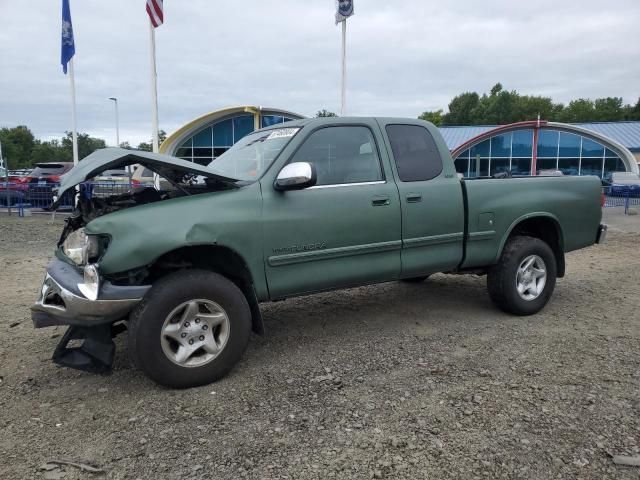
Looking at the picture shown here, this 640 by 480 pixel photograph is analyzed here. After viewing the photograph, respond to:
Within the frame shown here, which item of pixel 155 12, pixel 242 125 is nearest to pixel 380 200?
pixel 155 12

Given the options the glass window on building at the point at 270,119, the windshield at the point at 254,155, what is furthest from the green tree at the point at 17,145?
the windshield at the point at 254,155

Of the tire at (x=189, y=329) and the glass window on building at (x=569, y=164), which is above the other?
the glass window on building at (x=569, y=164)

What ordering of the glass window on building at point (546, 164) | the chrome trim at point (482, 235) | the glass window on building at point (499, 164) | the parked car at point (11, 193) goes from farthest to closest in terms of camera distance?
the glass window on building at point (499, 164) < the glass window on building at point (546, 164) < the parked car at point (11, 193) < the chrome trim at point (482, 235)

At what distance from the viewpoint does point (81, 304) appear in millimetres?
3141

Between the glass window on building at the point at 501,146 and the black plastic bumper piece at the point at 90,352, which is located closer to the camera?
the black plastic bumper piece at the point at 90,352

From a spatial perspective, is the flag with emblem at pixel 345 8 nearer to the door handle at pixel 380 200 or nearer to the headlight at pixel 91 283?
the door handle at pixel 380 200

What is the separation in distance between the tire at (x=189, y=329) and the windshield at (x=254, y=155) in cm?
92

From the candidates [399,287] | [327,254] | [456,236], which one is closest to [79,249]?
[327,254]

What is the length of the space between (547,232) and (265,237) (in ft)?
11.0

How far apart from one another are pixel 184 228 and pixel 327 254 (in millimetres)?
1128

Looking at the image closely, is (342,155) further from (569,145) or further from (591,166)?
(591,166)

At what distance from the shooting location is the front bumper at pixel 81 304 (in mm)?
3150

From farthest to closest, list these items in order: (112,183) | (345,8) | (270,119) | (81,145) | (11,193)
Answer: (81,145), (270,119), (345,8), (11,193), (112,183)

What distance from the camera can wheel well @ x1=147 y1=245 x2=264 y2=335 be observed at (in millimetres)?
3586
